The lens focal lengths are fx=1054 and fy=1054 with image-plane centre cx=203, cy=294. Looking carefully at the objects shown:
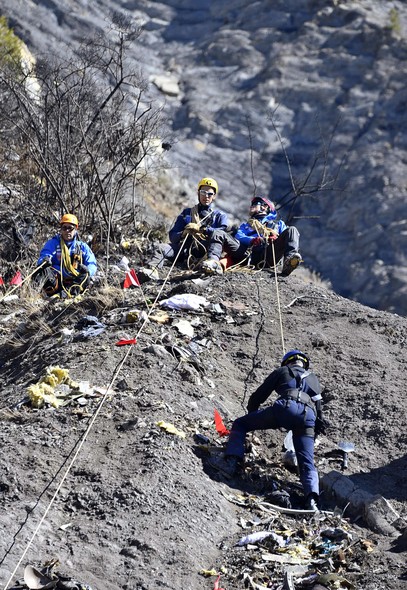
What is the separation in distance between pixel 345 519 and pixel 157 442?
1.45 m

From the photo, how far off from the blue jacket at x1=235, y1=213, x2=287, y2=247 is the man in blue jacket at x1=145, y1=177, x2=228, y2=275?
214mm

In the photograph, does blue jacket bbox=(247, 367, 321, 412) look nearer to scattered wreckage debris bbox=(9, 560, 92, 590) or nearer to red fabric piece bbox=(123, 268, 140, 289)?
scattered wreckage debris bbox=(9, 560, 92, 590)

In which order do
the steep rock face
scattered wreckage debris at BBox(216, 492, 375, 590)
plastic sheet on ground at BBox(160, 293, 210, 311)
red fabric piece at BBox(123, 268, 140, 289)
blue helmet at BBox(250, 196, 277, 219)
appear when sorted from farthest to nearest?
the steep rock face
blue helmet at BBox(250, 196, 277, 219)
red fabric piece at BBox(123, 268, 140, 289)
plastic sheet on ground at BBox(160, 293, 210, 311)
scattered wreckage debris at BBox(216, 492, 375, 590)

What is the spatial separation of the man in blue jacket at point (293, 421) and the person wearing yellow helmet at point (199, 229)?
344cm

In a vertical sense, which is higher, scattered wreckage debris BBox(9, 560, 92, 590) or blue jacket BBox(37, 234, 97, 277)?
scattered wreckage debris BBox(9, 560, 92, 590)

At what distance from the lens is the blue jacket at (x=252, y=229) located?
39.3 ft

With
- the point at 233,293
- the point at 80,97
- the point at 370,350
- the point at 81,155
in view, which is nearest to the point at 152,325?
the point at 233,293

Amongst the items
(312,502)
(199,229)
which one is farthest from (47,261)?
(312,502)

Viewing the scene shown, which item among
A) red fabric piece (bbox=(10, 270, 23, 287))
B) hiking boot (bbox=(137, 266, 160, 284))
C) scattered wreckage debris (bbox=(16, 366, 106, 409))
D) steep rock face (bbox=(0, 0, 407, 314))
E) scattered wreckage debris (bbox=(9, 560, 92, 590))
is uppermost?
scattered wreckage debris (bbox=(9, 560, 92, 590))

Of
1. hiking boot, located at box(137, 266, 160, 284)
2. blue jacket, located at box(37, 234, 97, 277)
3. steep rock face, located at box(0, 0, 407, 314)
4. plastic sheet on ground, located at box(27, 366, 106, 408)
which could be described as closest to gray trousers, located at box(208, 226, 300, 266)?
hiking boot, located at box(137, 266, 160, 284)

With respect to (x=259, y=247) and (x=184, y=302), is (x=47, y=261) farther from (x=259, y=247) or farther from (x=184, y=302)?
(x=259, y=247)

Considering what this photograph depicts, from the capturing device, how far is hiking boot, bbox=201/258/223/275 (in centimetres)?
1128

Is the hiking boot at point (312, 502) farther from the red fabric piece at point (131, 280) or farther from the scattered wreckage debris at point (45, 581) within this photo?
the red fabric piece at point (131, 280)

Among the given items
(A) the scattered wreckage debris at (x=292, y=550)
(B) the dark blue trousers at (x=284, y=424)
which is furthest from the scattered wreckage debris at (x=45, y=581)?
(B) the dark blue trousers at (x=284, y=424)
